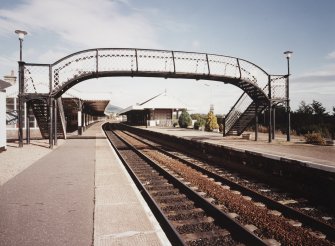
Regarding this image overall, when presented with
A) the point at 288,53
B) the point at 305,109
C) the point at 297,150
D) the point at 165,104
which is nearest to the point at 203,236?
the point at 297,150

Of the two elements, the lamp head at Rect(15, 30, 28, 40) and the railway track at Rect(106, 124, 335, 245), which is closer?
the railway track at Rect(106, 124, 335, 245)

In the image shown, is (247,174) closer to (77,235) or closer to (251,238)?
(251,238)

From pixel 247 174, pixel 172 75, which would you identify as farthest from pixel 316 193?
pixel 172 75

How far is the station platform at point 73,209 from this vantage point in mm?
4617

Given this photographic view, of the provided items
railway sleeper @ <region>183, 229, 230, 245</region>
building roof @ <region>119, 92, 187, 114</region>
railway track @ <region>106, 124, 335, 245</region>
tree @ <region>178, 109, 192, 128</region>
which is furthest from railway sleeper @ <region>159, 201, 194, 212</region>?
building roof @ <region>119, 92, 187, 114</region>

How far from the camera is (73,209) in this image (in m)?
5.97

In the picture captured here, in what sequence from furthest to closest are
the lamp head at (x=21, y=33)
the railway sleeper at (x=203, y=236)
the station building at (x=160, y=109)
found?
the station building at (x=160, y=109)
the lamp head at (x=21, y=33)
the railway sleeper at (x=203, y=236)

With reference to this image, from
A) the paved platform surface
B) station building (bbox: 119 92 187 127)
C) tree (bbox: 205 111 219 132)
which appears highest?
station building (bbox: 119 92 187 127)

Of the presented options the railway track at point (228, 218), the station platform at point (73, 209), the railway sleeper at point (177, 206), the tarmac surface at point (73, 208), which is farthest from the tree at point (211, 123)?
the railway sleeper at point (177, 206)

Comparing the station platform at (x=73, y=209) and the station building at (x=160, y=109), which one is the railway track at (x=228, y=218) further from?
the station building at (x=160, y=109)

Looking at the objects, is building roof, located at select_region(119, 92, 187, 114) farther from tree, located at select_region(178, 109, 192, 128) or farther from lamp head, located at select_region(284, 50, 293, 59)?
lamp head, located at select_region(284, 50, 293, 59)

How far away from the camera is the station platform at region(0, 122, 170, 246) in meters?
4.62

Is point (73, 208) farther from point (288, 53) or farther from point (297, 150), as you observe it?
point (288, 53)

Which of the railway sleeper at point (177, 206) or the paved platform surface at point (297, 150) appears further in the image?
the paved platform surface at point (297, 150)
